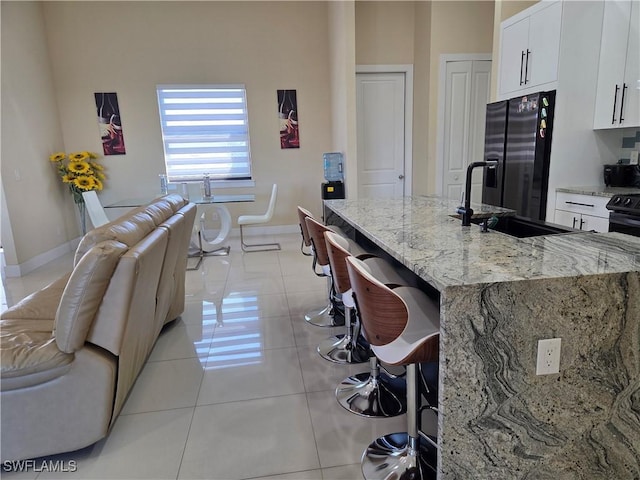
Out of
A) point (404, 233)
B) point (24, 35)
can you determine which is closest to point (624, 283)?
point (404, 233)

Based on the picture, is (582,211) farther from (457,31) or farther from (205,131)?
(205,131)

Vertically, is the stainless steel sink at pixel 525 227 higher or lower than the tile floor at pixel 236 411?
higher

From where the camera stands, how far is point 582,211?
3305mm

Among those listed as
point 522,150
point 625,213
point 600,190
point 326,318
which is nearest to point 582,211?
point 600,190

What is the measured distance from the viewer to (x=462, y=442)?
1258 millimetres

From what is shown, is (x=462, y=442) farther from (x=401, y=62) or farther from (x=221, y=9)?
(x=221, y=9)

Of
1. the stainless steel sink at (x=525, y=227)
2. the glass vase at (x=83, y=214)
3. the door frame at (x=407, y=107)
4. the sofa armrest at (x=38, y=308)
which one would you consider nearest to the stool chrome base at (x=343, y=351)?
the stainless steel sink at (x=525, y=227)

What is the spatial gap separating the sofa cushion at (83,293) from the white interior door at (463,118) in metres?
4.73

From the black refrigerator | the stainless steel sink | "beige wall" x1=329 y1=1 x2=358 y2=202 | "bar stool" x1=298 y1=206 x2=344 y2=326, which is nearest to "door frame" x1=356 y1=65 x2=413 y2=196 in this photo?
"beige wall" x1=329 y1=1 x2=358 y2=202

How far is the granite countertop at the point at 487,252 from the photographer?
4.06 feet

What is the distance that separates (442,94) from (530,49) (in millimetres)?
1639

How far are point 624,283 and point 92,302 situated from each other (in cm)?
198

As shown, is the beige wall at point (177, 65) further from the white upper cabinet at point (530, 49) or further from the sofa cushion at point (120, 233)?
the sofa cushion at point (120, 233)

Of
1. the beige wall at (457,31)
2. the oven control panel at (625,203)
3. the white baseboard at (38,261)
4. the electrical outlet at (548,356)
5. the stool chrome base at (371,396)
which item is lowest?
the stool chrome base at (371,396)
